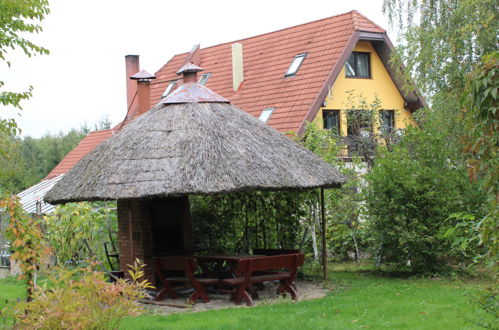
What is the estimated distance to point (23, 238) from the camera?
848 centimetres

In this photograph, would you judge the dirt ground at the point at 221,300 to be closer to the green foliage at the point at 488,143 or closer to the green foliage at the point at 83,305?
the green foliage at the point at 83,305

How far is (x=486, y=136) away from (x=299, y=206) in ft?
31.5

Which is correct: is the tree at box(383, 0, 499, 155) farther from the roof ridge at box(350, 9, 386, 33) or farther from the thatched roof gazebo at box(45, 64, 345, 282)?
the roof ridge at box(350, 9, 386, 33)

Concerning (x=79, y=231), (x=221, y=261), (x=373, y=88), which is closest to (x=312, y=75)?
(x=373, y=88)

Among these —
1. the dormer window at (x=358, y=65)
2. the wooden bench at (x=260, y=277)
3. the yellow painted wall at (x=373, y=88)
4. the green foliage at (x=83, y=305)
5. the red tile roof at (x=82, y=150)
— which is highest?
the dormer window at (x=358, y=65)

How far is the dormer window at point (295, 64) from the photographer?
23.2m

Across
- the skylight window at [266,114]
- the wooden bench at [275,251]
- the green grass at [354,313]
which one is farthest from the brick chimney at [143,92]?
the green grass at [354,313]

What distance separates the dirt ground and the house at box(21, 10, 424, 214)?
27.0 feet

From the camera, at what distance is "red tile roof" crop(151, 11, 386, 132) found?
2169 centimetres

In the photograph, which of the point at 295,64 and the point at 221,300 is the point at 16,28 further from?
the point at 295,64

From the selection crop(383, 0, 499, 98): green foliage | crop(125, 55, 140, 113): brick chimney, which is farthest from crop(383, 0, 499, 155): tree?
crop(125, 55, 140, 113): brick chimney

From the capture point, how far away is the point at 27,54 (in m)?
11.9

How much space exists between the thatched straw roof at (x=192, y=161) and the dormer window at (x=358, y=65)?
10609 millimetres

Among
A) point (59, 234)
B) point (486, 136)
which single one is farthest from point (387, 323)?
point (59, 234)
